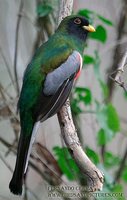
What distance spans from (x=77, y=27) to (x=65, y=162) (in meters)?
0.83

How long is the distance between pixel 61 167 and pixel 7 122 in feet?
3.99

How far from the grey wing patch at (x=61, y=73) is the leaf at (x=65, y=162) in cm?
58

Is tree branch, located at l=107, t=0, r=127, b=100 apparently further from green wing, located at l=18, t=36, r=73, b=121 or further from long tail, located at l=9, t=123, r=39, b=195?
long tail, located at l=9, t=123, r=39, b=195

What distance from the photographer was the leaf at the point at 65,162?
3545 millimetres

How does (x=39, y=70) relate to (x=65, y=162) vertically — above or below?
above

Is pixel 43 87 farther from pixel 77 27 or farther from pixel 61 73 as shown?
pixel 77 27

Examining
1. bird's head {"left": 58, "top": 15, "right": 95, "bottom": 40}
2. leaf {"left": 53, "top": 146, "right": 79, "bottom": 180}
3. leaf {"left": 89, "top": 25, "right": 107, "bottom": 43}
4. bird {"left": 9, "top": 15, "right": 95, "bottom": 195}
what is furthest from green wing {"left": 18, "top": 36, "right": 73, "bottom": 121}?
leaf {"left": 53, "top": 146, "right": 79, "bottom": 180}

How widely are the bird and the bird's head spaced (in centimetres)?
4

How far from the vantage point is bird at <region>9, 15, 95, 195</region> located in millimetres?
2838

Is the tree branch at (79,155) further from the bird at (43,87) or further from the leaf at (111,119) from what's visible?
the leaf at (111,119)

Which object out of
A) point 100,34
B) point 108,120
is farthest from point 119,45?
point 108,120

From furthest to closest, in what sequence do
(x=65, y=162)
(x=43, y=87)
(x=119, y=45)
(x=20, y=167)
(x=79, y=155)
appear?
1. (x=119, y=45)
2. (x=65, y=162)
3. (x=43, y=87)
4. (x=20, y=167)
5. (x=79, y=155)

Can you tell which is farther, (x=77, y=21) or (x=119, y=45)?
(x=119, y=45)

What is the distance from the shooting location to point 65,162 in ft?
11.7
